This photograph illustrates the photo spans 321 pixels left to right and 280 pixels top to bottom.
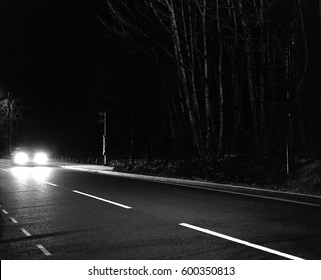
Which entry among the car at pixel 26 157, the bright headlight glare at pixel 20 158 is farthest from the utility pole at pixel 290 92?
the bright headlight glare at pixel 20 158

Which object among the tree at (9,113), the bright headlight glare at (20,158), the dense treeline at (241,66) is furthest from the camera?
the tree at (9,113)

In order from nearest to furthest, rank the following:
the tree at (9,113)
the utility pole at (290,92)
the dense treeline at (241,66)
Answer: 1. the utility pole at (290,92)
2. the dense treeline at (241,66)
3. the tree at (9,113)

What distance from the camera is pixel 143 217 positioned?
11.2m

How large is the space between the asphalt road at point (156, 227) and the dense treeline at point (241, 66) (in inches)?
223

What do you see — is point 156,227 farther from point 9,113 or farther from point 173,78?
point 9,113

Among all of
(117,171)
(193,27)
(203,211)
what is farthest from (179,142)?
(203,211)

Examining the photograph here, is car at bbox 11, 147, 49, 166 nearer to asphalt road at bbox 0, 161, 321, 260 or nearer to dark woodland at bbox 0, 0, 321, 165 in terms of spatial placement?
dark woodland at bbox 0, 0, 321, 165

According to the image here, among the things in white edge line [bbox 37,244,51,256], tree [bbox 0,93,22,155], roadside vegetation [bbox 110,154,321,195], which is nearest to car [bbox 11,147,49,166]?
tree [bbox 0,93,22,155]

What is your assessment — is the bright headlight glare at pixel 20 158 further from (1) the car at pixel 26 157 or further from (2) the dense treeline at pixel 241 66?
(2) the dense treeline at pixel 241 66

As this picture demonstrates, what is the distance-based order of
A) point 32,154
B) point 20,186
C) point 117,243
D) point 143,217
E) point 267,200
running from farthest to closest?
point 32,154, point 20,186, point 267,200, point 143,217, point 117,243

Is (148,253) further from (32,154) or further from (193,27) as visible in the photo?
(32,154)

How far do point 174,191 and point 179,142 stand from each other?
1386 cm

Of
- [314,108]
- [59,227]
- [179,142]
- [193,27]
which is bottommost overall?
[59,227]

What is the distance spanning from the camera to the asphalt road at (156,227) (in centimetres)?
757
